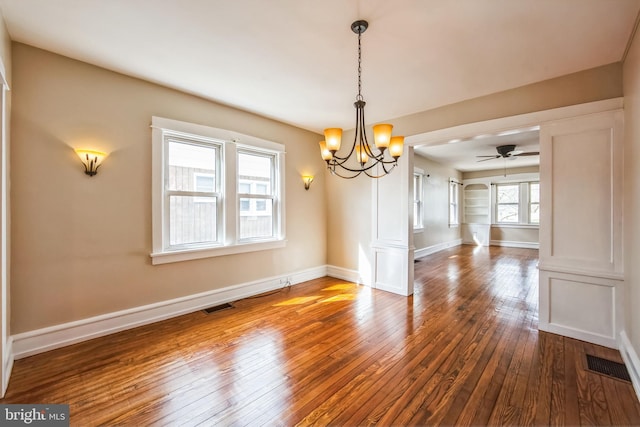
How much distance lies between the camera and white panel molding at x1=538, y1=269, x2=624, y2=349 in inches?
103

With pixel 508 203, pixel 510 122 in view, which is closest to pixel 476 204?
pixel 508 203

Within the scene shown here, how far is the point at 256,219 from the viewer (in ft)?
14.3

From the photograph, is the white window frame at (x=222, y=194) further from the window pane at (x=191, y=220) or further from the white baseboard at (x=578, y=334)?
the white baseboard at (x=578, y=334)

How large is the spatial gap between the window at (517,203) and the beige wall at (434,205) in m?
1.96

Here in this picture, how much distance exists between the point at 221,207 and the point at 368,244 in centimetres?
260

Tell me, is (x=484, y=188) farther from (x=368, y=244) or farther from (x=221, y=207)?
(x=221, y=207)

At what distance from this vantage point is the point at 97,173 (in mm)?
2816

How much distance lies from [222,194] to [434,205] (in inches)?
257

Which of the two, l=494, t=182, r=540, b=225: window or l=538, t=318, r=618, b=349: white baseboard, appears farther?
l=494, t=182, r=540, b=225: window

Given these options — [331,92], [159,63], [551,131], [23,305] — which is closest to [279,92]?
[331,92]

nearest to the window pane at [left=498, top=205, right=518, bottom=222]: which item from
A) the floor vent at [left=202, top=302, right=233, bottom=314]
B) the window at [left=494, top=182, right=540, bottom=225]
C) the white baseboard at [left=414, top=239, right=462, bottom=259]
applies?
the window at [left=494, top=182, right=540, bottom=225]

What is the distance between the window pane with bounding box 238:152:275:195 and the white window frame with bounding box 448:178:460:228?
702cm

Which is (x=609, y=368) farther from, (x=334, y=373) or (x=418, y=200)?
(x=418, y=200)

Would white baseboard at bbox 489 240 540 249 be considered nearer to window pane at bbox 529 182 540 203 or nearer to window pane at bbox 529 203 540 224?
window pane at bbox 529 203 540 224
